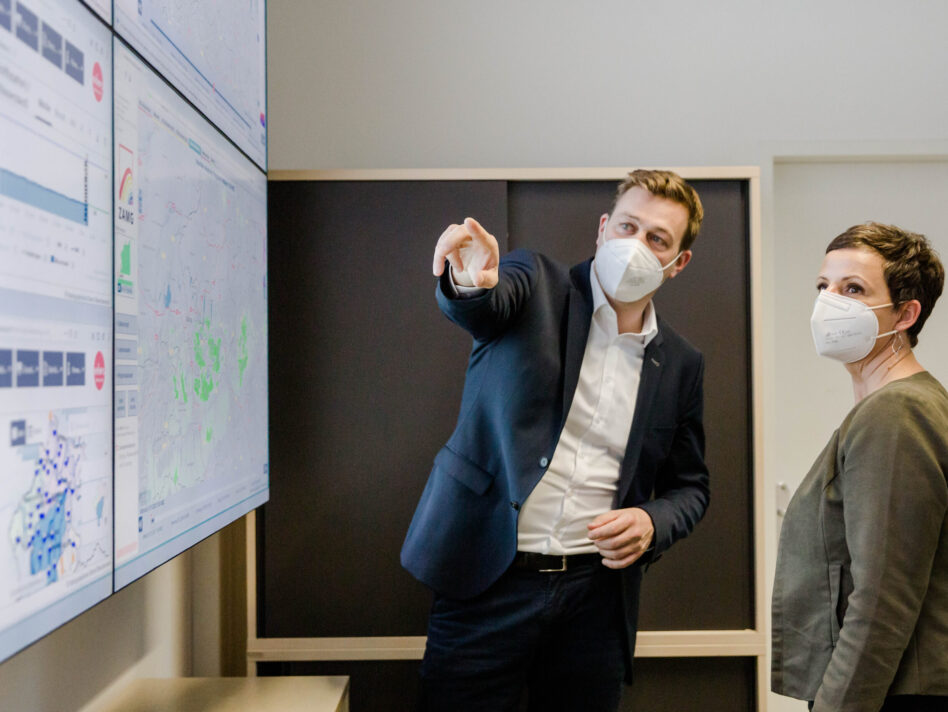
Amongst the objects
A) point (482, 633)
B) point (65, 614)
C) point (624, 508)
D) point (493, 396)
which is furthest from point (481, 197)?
point (65, 614)

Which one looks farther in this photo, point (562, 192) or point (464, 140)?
point (464, 140)

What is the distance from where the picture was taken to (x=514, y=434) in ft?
5.19

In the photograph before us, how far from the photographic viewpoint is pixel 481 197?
2225 mm

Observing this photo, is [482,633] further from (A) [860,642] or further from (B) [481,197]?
(B) [481,197]

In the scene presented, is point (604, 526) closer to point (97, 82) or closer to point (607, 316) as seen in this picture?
point (607, 316)

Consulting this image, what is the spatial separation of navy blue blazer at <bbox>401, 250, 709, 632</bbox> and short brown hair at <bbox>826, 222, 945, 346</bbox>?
0.48 meters

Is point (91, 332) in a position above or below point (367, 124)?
below

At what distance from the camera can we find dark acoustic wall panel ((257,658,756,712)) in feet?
7.31

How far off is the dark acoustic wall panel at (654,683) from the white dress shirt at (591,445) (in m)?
0.83

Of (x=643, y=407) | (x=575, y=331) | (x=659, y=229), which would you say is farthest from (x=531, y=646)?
(x=659, y=229)

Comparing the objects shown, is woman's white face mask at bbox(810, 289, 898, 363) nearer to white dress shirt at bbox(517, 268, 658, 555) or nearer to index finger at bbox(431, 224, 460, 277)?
white dress shirt at bbox(517, 268, 658, 555)

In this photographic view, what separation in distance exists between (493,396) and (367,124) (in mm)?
1346

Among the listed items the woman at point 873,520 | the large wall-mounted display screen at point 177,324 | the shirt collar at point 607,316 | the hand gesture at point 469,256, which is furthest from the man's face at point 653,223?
the large wall-mounted display screen at point 177,324

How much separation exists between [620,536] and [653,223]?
25.0 inches
